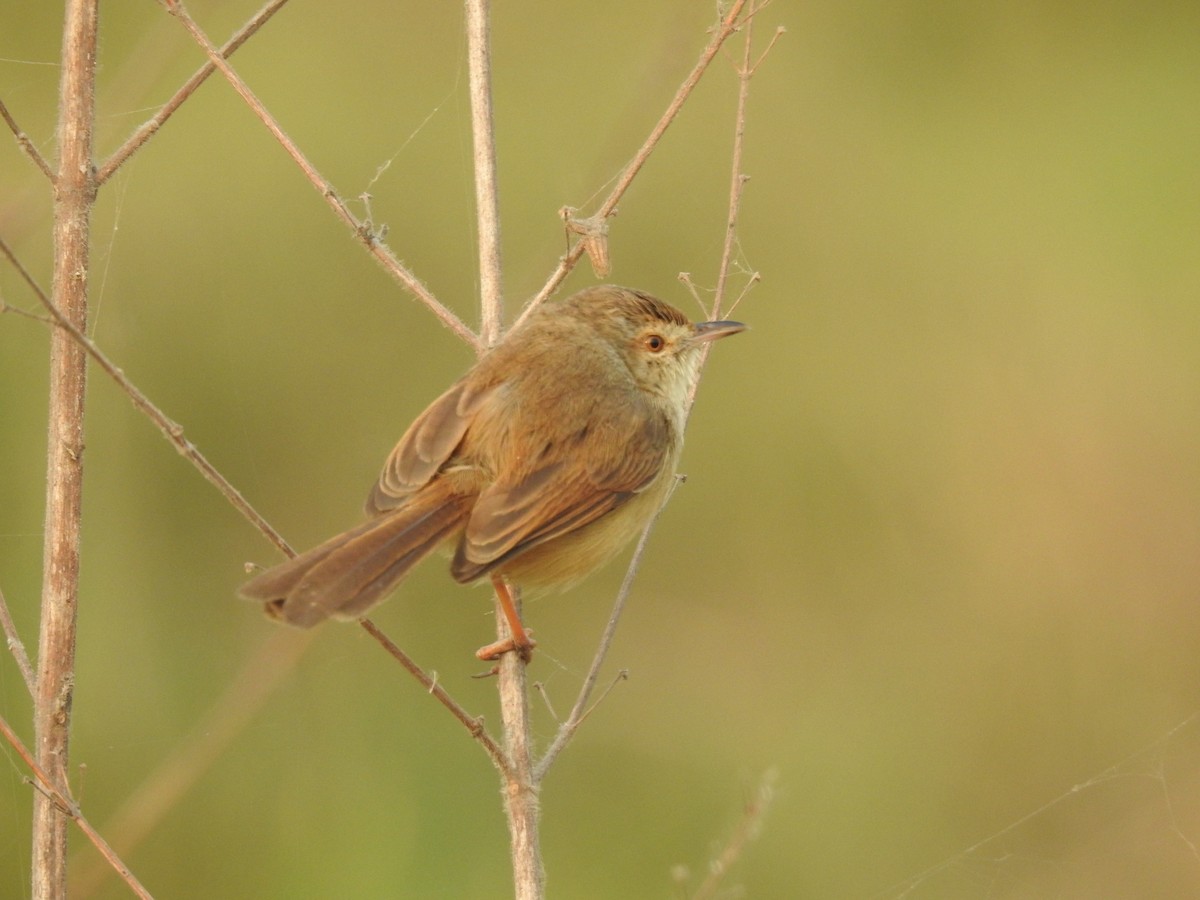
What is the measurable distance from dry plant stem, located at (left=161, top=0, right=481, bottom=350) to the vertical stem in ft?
0.92

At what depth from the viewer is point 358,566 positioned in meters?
3.15

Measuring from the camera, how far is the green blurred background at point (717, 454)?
508cm

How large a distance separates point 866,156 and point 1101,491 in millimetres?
2098

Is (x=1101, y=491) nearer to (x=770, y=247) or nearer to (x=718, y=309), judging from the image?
(x=770, y=247)

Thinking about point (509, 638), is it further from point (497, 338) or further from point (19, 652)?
point (19, 652)

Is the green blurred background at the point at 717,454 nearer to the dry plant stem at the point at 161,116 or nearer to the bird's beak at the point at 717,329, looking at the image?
the bird's beak at the point at 717,329

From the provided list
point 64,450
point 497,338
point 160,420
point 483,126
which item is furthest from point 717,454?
point 160,420

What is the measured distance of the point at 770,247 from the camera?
6.64 m

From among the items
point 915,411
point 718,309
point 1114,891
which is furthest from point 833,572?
point 718,309

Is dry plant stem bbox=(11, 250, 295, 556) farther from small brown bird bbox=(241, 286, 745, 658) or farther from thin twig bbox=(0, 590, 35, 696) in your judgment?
small brown bird bbox=(241, 286, 745, 658)

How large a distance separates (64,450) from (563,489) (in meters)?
1.39

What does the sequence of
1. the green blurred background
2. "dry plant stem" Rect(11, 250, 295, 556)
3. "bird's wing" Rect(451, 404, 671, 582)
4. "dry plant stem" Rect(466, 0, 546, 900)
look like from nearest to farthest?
"dry plant stem" Rect(11, 250, 295, 556)
"dry plant stem" Rect(466, 0, 546, 900)
"bird's wing" Rect(451, 404, 671, 582)
the green blurred background

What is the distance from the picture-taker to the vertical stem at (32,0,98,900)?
A: 8.73 feet

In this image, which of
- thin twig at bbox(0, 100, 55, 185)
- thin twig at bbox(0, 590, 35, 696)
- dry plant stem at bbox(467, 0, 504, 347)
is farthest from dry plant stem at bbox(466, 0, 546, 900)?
thin twig at bbox(0, 100, 55, 185)
